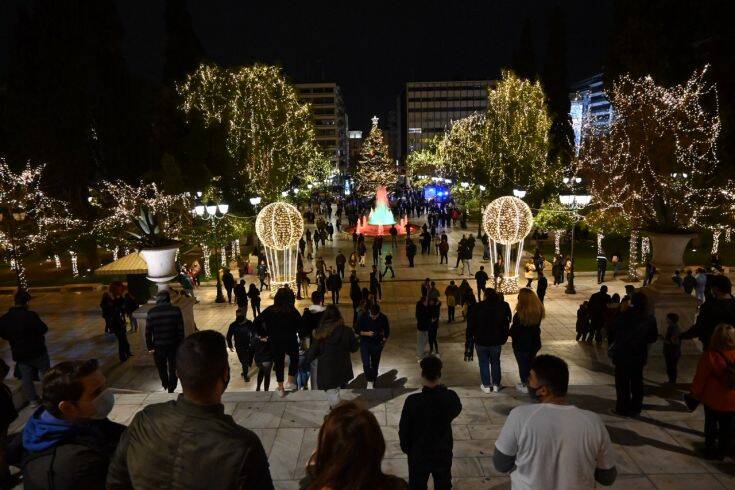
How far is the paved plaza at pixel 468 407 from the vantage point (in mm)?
5367

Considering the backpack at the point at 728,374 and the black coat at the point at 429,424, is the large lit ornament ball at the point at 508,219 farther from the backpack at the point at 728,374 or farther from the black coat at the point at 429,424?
the black coat at the point at 429,424

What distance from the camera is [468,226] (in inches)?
1614

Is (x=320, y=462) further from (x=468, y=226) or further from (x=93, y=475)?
(x=468, y=226)

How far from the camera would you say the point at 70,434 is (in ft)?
9.36

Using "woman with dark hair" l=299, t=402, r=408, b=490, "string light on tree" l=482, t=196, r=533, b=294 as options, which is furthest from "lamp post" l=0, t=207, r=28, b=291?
→ "woman with dark hair" l=299, t=402, r=408, b=490

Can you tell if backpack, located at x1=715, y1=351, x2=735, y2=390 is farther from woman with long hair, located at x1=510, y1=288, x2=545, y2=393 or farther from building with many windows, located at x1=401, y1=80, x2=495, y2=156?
building with many windows, located at x1=401, y1=80, x2=495, y2=156

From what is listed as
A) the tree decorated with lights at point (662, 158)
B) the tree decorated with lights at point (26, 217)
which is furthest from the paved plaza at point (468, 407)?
the tree decorated with lights at point (662, 158)

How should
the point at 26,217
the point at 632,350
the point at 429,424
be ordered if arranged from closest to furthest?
the point at 429,424 < the point at 632,350 < the point at 26,217

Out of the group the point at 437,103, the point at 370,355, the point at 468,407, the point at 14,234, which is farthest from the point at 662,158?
the point at 437,103

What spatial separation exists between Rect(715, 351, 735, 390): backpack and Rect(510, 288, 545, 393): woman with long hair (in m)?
2.39

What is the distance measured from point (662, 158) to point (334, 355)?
17.8 m

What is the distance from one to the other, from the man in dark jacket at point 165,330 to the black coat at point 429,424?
460cm

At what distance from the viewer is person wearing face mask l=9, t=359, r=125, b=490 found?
2.76 metres

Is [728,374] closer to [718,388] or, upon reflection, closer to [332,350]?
Result: [718,388]
